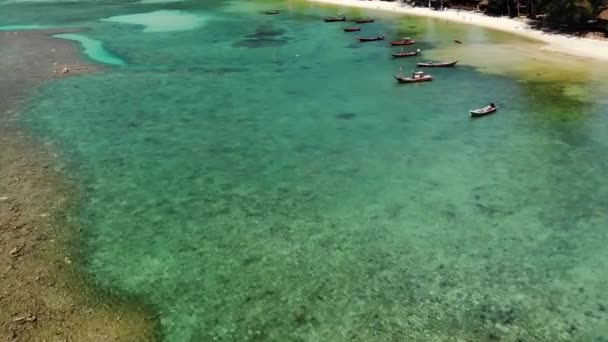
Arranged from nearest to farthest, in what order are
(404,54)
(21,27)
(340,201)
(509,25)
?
(340,201) → (404,54) → (509,25) → (21,27)

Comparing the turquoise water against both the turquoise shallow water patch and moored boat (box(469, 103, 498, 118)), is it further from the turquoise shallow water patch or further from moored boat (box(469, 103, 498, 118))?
the turquoise shallow water patch

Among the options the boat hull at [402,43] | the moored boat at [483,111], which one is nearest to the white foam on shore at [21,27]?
the boat hull at [402,43]

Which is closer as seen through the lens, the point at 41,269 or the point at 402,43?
the point at 41,269

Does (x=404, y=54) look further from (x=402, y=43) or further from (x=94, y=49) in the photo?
(x=94, y=49)

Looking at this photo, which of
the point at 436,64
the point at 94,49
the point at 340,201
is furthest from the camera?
the point at 94,49

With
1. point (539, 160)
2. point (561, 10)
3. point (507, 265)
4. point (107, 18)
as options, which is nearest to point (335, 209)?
point (507, 265)

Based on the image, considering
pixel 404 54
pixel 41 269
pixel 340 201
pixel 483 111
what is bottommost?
pixel 41 269

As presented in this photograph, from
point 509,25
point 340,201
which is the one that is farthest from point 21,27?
point 340,201
